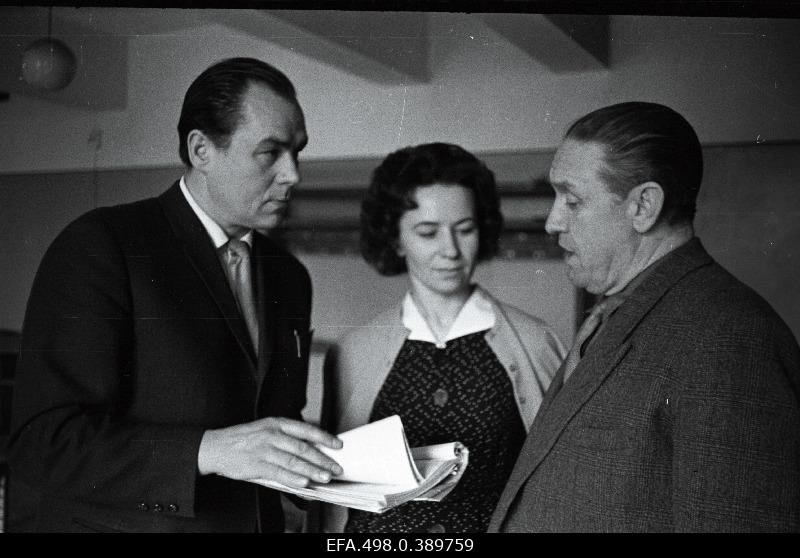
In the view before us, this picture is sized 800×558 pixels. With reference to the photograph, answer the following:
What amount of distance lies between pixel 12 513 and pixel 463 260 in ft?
3.12

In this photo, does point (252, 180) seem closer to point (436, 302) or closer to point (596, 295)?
point (436, 302)

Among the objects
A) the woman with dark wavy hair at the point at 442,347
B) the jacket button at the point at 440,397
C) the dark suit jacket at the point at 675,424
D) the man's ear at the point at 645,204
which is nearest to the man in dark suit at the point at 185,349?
the woman with dark wavy hair at the point at 442,347

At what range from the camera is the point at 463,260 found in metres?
1.33

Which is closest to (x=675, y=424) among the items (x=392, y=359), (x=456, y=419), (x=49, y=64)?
(x=456, y=419)

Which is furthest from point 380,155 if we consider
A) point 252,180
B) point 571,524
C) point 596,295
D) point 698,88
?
point 571,524

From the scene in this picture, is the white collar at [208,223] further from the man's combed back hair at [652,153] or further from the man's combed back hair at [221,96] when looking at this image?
the man's combed back hair at [652,153]

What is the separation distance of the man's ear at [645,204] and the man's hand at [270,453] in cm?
60

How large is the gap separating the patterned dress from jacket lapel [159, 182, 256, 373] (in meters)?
0.30

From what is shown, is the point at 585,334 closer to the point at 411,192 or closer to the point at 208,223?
the point at 411,192

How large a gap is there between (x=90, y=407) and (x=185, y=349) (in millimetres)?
178

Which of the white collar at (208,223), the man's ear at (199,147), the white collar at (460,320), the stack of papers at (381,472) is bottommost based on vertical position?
the stack of papers at (381,472)

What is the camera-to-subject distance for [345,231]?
52.7 inches

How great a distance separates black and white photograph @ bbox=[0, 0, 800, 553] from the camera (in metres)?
1.16

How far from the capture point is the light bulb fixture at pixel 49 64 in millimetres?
1256
